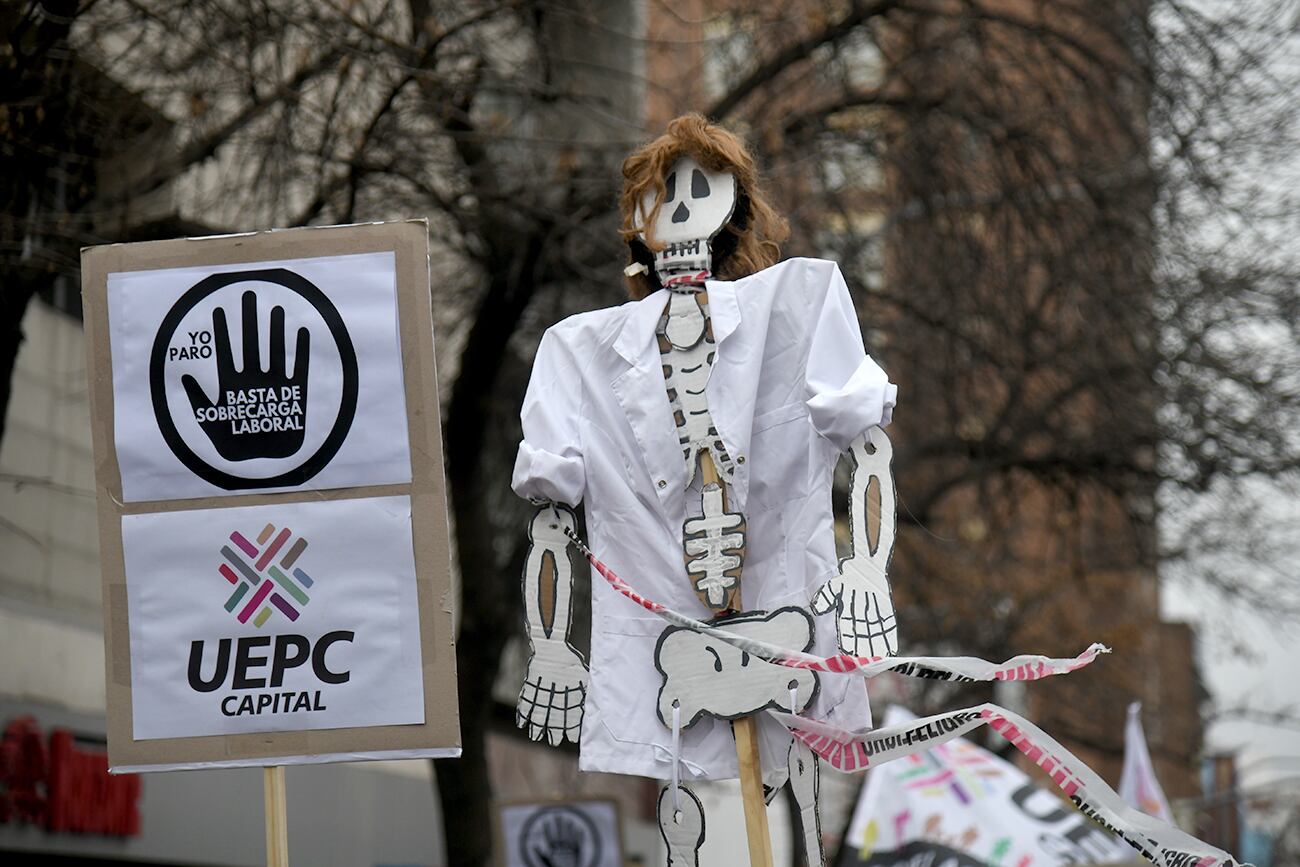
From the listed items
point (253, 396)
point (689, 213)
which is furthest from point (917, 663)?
point (253, 396)

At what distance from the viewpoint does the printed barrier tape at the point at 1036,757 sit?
4250 mm

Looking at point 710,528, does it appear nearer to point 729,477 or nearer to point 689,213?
point 729,477

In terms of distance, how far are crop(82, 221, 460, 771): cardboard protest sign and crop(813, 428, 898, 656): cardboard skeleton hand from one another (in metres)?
0.91

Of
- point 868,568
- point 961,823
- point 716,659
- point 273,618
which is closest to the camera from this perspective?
point 868,568

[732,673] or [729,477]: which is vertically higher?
[729,477]

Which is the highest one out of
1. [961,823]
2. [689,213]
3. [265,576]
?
[689,213]

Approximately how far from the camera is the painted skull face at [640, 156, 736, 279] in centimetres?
496

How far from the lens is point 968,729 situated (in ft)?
14.9

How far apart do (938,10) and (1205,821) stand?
1187 inches

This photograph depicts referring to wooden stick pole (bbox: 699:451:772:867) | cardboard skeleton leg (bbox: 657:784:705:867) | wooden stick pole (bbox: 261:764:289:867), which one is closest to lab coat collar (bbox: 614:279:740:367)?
wooden stick pole (bbox: 699:451:772:867)

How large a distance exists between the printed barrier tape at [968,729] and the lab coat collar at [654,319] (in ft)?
1.85

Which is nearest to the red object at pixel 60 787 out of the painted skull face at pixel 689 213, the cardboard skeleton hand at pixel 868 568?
the painted skull face at pixel 689 213

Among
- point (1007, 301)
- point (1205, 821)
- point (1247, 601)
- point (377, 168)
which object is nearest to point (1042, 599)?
point (1247, 601)

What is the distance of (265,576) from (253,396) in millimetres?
426
